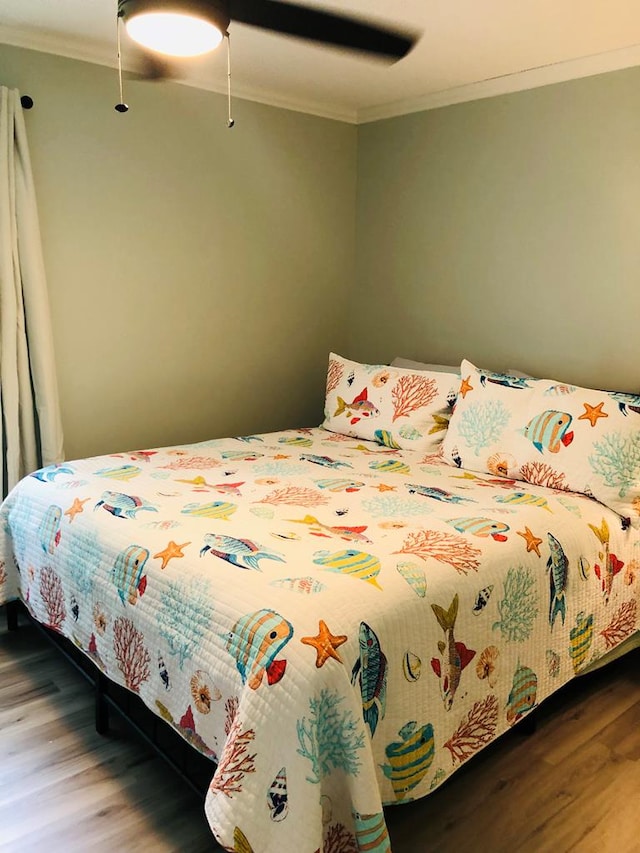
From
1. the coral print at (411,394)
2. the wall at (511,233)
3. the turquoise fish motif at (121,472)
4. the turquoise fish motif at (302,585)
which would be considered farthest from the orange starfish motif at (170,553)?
the wall at (511,233)

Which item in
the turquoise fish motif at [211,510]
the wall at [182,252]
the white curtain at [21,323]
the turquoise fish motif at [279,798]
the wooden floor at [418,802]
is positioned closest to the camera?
the turquoise fish motif at [279,798]

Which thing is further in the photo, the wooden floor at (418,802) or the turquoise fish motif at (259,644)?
Result: the wooden floor at (418,802)

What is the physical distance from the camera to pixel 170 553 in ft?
6.17

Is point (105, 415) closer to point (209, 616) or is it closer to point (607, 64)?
point (209, 616)

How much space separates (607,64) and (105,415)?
8.41ft

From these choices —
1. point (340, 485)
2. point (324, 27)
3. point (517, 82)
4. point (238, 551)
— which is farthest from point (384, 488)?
point (517, 82)

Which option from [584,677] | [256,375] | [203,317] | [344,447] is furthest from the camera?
[256,375]

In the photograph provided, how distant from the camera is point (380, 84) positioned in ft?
10.7

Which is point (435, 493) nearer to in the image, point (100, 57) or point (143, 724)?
point (143, 724)

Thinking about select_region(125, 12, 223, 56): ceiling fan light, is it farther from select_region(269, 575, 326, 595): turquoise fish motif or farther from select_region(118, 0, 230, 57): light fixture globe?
select_region(269, 575, 326, 595): turquoise fish motif

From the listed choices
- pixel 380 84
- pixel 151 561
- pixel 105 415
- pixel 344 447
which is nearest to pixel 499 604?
pixel 151 561

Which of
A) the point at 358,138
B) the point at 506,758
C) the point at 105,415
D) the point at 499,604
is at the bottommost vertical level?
the point at 506,758

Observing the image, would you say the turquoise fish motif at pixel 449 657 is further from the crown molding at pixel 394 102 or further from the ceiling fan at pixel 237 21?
the crown molding at pixel 394 102

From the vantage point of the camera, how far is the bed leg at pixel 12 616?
2.73m
